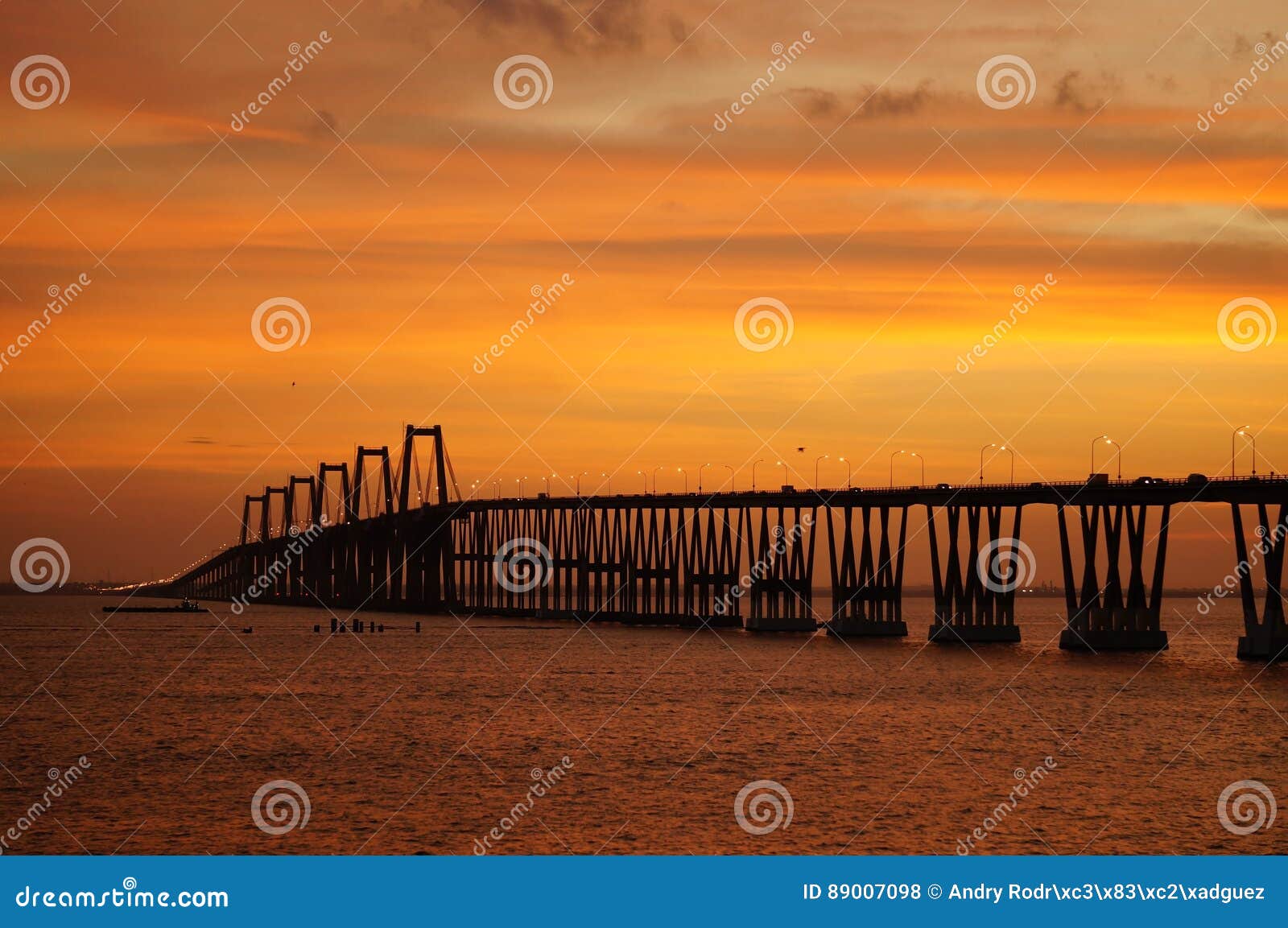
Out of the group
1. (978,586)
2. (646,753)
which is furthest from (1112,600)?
(646,753)

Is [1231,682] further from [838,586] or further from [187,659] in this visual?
[187,659]

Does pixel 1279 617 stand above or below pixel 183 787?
above

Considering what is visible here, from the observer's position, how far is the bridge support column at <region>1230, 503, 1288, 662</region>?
313 feet

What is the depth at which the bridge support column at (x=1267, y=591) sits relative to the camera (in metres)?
95.4

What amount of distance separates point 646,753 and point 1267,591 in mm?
53649

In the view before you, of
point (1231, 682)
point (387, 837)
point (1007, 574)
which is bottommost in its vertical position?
point (387, 837)

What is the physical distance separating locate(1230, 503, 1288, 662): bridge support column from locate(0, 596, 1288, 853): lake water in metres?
2.20

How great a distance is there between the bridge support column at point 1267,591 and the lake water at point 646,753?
7.22ft

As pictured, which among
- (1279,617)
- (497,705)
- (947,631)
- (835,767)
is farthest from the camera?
(947,631)

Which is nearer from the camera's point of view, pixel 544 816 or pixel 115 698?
pixel 544 816

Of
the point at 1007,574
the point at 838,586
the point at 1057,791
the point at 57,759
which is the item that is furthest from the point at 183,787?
the point at 838,586

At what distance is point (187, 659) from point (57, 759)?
65.3 m

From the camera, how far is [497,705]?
2958 inches

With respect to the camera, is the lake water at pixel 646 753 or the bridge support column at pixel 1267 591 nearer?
the lake water at pixel 646 753
